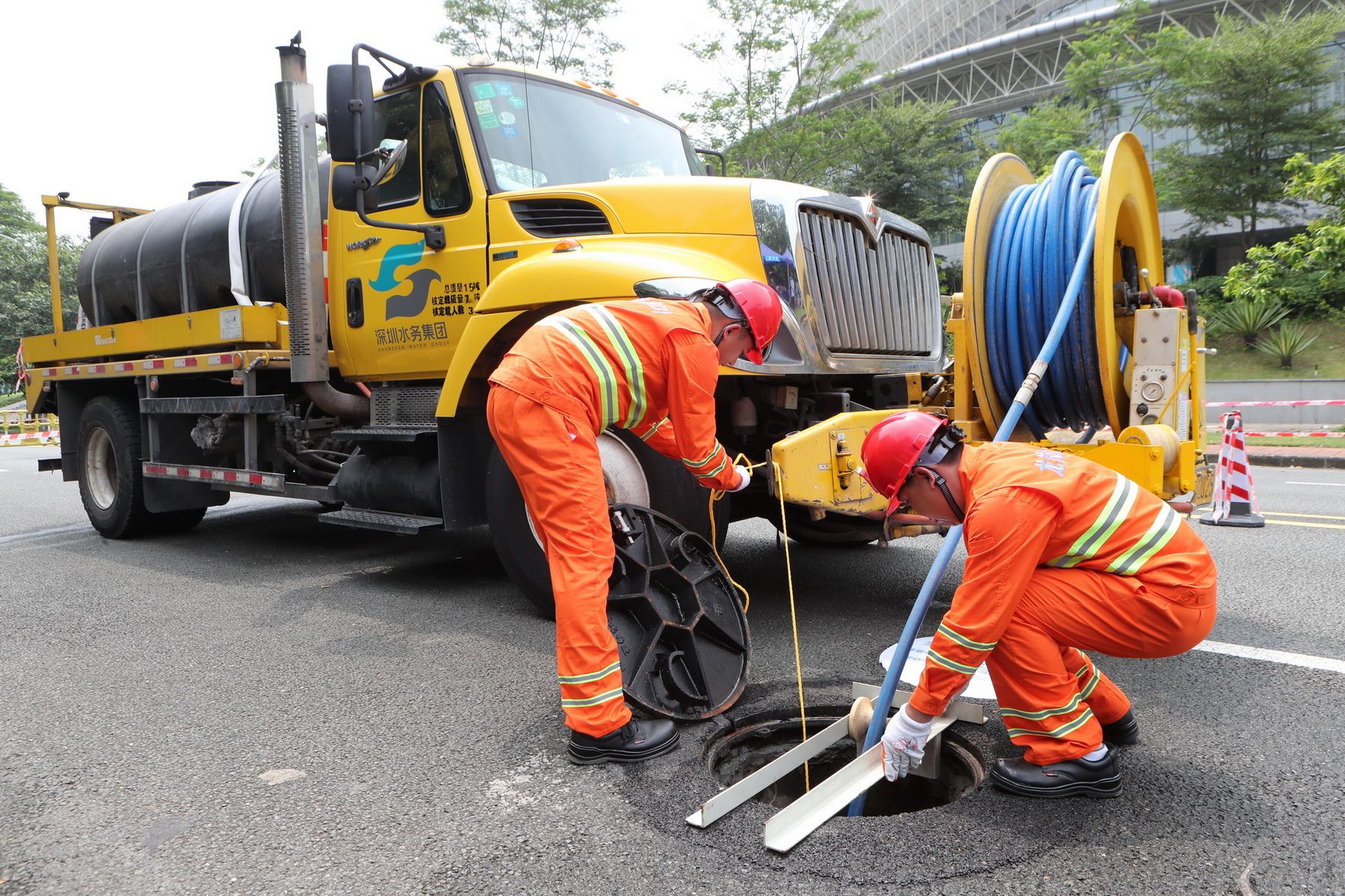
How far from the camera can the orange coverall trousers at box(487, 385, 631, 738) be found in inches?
121

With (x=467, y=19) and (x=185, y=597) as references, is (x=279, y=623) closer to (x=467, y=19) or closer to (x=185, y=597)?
(x=185, y=597)

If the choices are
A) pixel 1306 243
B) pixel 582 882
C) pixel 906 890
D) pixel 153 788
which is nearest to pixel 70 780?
pixel 153 788

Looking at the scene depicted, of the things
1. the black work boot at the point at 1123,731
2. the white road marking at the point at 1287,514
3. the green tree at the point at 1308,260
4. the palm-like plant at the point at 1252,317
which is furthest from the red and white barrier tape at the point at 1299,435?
the black work boot at the point at 1123,731

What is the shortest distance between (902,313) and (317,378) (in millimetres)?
3469

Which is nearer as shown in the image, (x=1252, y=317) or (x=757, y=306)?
(x=757, y=306)

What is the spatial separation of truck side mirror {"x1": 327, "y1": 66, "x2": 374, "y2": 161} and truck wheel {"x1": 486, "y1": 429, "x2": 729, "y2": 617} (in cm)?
165

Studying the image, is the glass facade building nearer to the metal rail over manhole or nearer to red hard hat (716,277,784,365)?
red hard hat (716,277,784,365)

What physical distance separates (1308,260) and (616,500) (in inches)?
671

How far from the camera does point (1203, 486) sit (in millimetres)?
3904

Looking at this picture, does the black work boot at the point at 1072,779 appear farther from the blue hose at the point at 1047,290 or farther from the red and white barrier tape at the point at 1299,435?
the red and white barrier tape at the point at 1299,435

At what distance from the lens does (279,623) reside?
4.88 m

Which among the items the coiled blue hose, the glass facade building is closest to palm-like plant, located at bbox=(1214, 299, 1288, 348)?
the glass facade building

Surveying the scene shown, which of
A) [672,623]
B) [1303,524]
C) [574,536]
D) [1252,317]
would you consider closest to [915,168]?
[1252,317]

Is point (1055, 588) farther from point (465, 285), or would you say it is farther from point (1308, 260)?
point (1308, 260)
